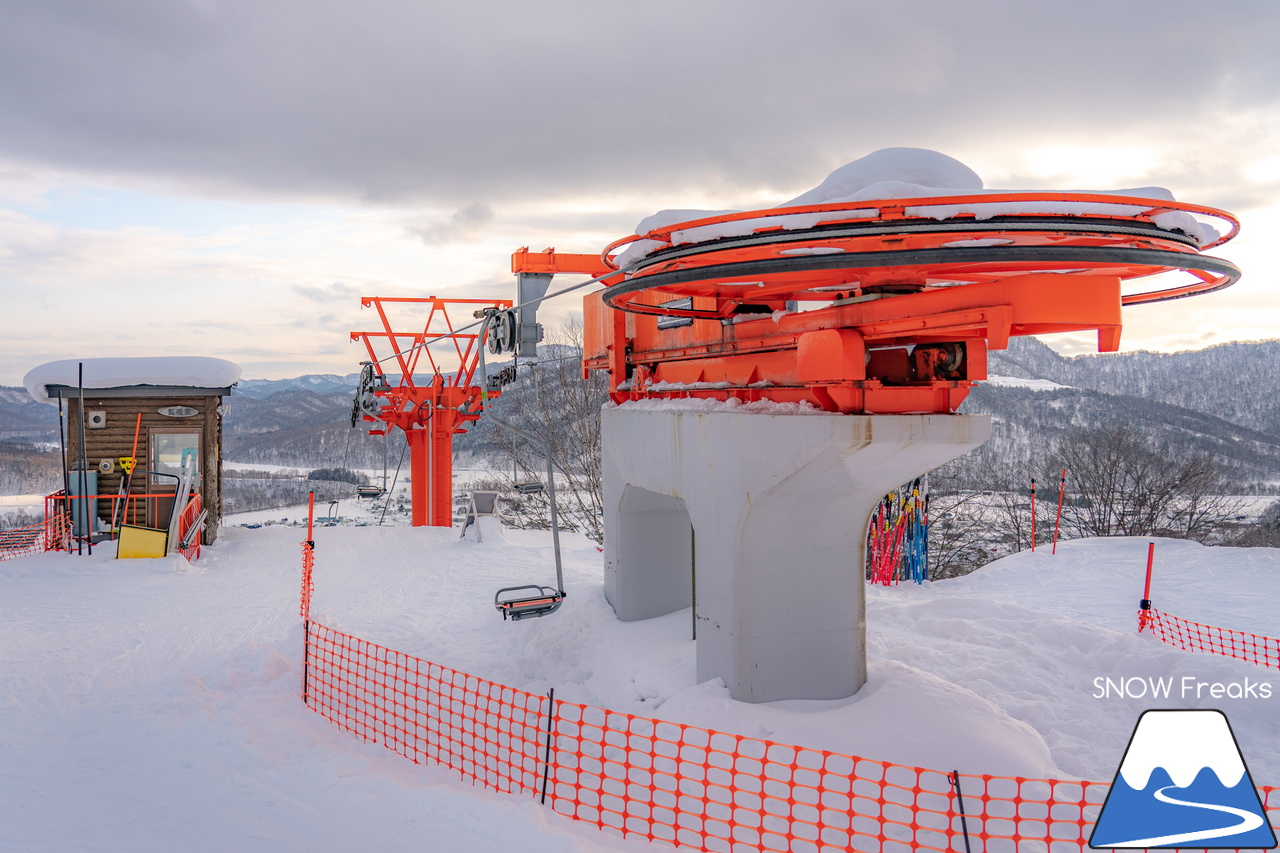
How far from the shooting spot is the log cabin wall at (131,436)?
14.4 metres

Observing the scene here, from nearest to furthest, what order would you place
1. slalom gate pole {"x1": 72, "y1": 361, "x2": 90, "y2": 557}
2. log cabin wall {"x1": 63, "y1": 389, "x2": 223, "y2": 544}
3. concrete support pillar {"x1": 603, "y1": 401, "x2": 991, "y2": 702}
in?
concrete support pillar {"x1": 603, "y1": 401, "x2": 991, "y2": 702}
slalom gate pole {"x1": 72, "y1": 361, "x2": 90, "y2": 557}
log cabin wall {"x1": 63, "y1": 389, "x2": 223, "y2": 544}

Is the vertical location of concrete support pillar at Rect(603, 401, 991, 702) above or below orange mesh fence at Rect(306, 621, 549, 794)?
above

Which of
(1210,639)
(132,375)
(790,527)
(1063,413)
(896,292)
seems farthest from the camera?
(1063,413)

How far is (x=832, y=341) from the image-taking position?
5.64 m

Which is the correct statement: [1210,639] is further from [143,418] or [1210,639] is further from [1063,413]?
[1063,413]

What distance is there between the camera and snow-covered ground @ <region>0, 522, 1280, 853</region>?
4.51 metres

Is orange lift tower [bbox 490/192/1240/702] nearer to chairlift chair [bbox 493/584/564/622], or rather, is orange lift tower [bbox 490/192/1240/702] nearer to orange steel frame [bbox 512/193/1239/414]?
orange steel frame [bbox 512/193/1239/414]

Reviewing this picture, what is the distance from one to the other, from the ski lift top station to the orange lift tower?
2 cm

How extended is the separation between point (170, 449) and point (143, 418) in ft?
2.66

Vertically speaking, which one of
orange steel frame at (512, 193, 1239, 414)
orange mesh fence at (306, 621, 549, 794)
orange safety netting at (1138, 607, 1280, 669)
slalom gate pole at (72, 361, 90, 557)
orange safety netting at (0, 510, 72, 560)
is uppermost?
orange steel frame at (512, 193, 1239, 414)

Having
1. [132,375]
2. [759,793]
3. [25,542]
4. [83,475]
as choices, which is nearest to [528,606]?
[759,793]

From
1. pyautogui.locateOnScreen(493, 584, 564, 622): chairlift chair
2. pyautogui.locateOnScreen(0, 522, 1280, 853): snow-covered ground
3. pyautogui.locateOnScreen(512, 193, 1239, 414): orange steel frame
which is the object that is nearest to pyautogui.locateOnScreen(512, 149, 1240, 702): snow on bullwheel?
pyautogui.locateOnScreen(512, 193, 1239, 414): orange steel frame

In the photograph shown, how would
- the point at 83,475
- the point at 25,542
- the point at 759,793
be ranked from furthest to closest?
the point at 25,542, the point at 83,475, the point at 759,793

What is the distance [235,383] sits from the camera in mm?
15586
